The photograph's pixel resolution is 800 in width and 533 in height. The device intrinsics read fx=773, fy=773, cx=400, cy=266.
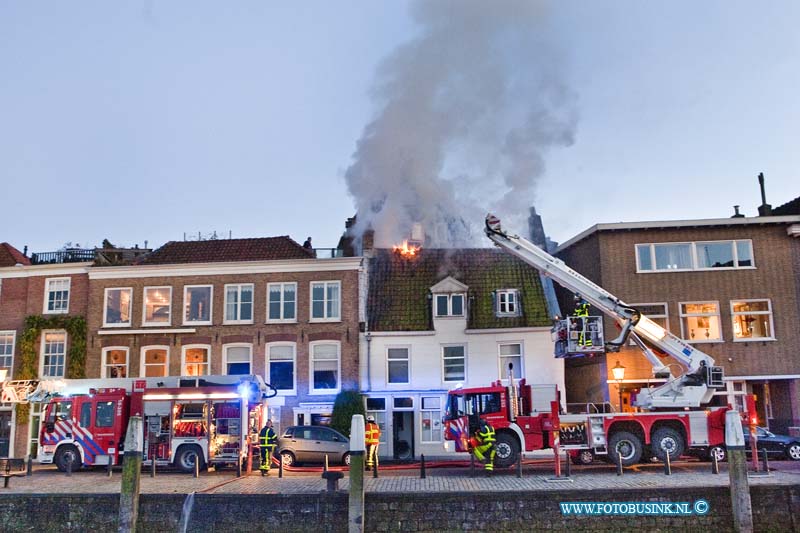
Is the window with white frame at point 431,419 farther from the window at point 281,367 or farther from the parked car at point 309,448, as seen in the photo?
the parked car at point 309,448

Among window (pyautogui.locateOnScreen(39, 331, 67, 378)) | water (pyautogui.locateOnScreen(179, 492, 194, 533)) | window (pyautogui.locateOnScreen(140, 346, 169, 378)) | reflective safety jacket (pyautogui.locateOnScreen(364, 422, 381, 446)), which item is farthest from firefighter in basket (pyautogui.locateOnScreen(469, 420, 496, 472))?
window (pyautogui.locateOnScreen(39, 331, 67, 378))

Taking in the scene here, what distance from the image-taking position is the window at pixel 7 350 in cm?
3600

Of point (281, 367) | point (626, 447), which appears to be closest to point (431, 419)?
point (281, 367)

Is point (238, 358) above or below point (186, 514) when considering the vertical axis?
above

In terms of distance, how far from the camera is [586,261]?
116ft

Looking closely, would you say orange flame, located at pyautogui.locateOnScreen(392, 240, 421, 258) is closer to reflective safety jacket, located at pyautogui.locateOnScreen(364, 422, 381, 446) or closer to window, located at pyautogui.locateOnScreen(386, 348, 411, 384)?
window, located at pyautogui.locateOnScreen(386, 348, 411, 384)

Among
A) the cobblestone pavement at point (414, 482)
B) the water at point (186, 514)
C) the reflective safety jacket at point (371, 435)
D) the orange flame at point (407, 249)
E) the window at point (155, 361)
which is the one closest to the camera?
the water at point (186, 514)

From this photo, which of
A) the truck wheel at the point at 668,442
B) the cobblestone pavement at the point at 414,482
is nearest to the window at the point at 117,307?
the cobblestone pavement at the point at 414,482

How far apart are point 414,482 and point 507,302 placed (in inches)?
546

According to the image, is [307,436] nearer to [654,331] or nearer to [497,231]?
[497,231]

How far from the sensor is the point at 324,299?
34.7 metres

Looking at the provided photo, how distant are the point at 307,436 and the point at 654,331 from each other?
41.4ft

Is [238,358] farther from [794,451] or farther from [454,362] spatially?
[794,451]

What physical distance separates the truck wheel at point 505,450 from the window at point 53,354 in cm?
2156
